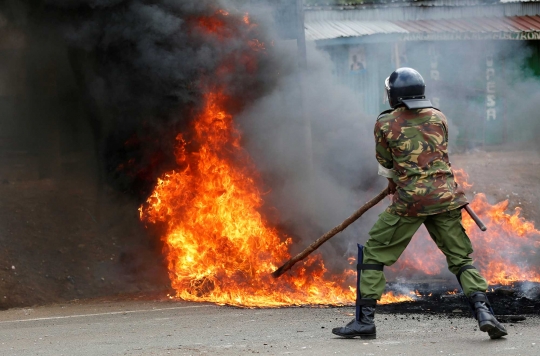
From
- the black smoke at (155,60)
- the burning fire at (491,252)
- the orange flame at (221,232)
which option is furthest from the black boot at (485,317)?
the black smoke at (155,60)

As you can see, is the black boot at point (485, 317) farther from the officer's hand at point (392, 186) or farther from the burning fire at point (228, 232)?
the burning fire at point (228, 232)

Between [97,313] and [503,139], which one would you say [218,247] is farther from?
→ [503,139]

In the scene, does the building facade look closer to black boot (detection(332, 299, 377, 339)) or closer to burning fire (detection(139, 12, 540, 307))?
burning fire (detection(139, 12, 540, 307))

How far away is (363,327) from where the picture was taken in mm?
5695

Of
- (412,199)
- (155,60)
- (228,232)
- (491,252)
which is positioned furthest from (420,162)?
(155,60)

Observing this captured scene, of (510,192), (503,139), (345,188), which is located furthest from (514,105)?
(345,188)

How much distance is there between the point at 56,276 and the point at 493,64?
11900mm

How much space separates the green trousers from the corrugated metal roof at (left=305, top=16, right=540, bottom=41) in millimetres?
10012

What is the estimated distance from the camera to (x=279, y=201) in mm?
8852

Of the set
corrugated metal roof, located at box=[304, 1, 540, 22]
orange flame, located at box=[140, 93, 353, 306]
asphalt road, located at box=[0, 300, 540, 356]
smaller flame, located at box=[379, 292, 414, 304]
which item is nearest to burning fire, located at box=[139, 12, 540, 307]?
orange flame, located at box=[140, 93, 353, 306]

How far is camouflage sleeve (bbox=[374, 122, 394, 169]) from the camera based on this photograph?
5.81 m

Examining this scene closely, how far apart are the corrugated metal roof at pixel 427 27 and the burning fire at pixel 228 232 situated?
23.6ft

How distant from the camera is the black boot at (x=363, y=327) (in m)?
5.68

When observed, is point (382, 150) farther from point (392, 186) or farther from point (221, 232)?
point (221, 232)
